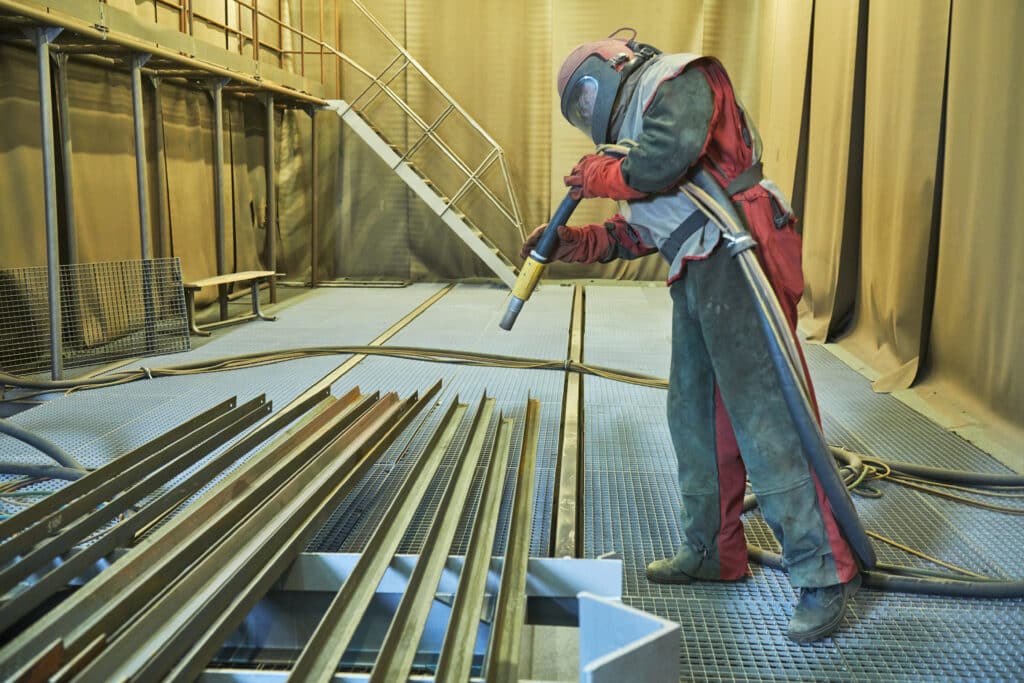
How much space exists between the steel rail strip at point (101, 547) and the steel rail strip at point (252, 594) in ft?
1.09

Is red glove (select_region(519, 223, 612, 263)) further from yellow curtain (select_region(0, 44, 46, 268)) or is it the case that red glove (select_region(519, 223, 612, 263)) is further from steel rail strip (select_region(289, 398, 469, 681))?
yellow curtain (select_region(0, 44, 46, 268))

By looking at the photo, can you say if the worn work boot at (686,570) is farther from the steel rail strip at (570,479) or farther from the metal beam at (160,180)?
the metal beam at (160,180)

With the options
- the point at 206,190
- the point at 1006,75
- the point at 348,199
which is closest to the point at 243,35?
the point at 206,190

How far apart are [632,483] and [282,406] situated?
171 cm

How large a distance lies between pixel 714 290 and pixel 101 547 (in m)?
1.55

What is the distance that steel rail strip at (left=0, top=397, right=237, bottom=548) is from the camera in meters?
1.97

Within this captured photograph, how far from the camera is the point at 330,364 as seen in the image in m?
4.78

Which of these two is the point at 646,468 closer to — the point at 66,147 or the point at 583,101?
the point at 583,101

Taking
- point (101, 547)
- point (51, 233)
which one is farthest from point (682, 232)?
point (51, 233)

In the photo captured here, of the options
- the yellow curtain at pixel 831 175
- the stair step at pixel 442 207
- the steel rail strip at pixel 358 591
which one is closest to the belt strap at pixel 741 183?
the steel rail strip at pixel 358 591

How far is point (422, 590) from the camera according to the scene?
177cm

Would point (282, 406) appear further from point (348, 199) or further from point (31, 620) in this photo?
point (348, 199)

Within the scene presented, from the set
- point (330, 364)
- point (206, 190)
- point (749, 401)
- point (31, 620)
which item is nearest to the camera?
point (31, 620)

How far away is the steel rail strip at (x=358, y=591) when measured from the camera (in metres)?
1.46
